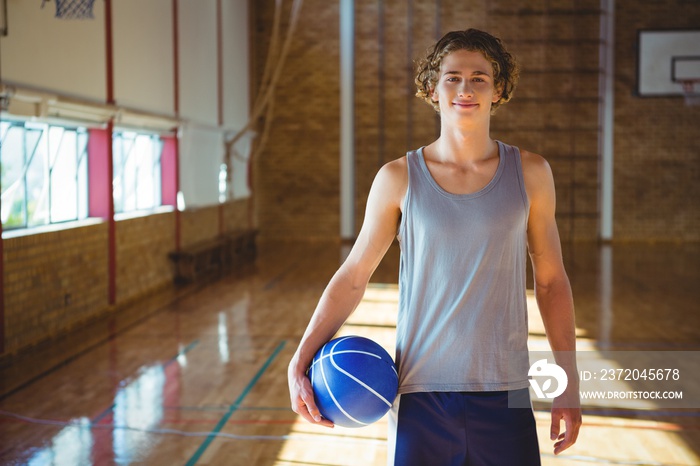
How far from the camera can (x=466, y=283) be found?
1.58 m

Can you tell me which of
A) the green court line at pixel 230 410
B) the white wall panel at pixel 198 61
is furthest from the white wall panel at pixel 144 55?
the green court line at pixel 230 410

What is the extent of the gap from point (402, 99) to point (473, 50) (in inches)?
Result: 494

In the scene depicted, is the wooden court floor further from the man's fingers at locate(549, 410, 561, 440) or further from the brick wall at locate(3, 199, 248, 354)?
the man's fingers at locate(549, 410, 561, 440)

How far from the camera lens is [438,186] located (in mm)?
1599

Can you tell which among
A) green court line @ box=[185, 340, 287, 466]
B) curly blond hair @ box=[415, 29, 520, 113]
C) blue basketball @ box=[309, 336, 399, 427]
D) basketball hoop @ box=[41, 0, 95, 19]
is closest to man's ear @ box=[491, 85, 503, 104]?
curly blond hair @ box=[415, 29, 520, 113]

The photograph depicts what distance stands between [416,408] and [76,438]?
3.06m

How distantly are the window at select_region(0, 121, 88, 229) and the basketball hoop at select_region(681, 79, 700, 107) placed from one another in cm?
979

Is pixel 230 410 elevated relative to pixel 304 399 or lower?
lower

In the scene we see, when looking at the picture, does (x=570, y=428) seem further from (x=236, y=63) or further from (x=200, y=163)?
(x=236, y=63)

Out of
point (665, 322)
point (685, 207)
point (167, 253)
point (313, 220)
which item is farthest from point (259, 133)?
point (665, 322)

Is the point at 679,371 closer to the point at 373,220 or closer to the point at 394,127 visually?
the point at 373,220

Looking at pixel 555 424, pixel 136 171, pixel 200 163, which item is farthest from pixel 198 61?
pixel 555 424

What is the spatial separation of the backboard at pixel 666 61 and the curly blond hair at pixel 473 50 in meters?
12.8

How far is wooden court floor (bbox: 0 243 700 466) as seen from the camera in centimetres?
398
